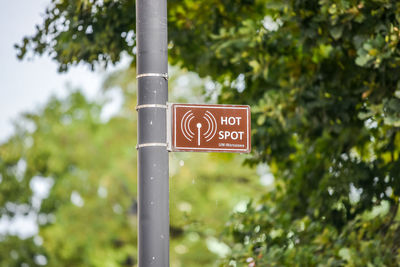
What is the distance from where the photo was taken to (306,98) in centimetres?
858

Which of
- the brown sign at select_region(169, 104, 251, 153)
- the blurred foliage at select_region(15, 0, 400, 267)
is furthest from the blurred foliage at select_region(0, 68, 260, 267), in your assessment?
the brown sign at select_region(169, 104, 251, 153)

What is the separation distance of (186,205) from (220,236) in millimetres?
15823

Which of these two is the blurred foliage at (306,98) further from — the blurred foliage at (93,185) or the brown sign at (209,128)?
the blurred foliage at (93,185)

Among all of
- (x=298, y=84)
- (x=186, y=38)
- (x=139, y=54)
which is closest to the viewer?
(x=139, y=54)

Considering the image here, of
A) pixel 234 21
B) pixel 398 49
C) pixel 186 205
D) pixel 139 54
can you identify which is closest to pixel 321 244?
pixel 398 49

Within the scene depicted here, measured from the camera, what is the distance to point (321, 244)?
7.82m

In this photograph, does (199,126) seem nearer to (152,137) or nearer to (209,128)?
(209,128)

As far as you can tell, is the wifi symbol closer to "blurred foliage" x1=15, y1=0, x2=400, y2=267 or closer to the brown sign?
the brown sign

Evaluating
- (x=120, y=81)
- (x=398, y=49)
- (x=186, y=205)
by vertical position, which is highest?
(x=120, y=81)

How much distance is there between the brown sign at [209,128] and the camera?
440cm

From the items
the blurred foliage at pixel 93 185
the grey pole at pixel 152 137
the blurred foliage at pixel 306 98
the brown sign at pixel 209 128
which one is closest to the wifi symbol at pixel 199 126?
the brown sign at pixel 209 128

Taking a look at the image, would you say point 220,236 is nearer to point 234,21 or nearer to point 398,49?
point 234,21

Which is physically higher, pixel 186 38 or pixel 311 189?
pixel 186 38

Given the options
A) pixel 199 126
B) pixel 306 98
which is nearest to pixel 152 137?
pixel 199 126
